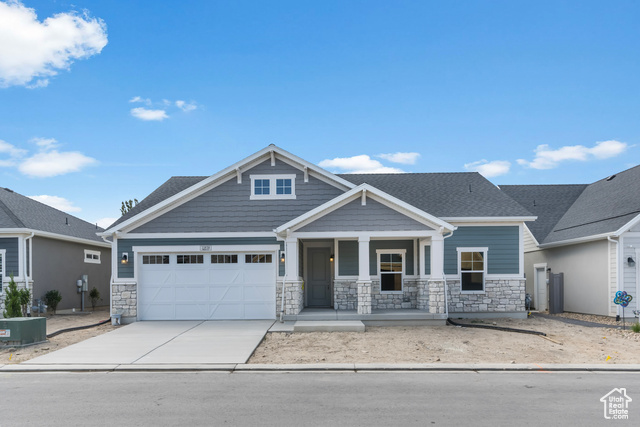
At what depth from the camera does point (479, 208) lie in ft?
57.4

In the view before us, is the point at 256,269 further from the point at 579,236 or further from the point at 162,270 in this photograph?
the point at 579,236

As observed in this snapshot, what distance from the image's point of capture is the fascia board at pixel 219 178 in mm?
15852

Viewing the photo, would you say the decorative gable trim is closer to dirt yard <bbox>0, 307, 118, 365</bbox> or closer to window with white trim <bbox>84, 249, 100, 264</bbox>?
dirt yard <bbox>0, 307, 118, 365</bbox>

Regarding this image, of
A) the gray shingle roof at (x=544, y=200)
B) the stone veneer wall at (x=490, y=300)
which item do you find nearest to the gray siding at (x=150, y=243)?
the stone veneer wall at (x=490, y=300)

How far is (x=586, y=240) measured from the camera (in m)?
18.0

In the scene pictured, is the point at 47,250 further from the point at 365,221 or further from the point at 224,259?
the point at 365,221

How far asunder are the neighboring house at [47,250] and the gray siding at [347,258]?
1071cm

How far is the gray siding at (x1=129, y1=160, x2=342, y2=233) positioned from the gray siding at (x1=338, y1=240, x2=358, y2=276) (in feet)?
5.47

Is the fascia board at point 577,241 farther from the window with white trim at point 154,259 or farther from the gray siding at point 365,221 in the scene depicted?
the window with white trim at point 154,259

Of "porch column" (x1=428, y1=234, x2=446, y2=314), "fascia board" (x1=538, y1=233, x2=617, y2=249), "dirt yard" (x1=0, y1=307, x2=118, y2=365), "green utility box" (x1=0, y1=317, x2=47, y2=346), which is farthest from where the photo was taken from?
"fascia board" (x1=538, y1=233, x2=617, y2=249)

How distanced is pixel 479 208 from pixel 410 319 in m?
5.18

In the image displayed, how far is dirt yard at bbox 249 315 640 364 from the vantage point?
10.3m

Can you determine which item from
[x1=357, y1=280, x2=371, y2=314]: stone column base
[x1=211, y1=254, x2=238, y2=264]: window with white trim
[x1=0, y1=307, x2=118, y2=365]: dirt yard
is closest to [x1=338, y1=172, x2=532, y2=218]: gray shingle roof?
[x1=357, y1=280, x2=371, y2=314]: stone column base

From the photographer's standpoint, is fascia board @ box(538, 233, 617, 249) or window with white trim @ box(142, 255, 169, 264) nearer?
window with white trim @ box(142, 255, 169, 264)
